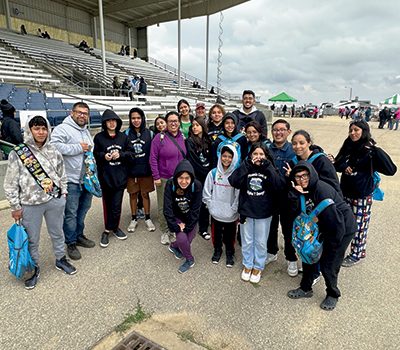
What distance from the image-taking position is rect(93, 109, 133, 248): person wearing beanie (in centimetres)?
368

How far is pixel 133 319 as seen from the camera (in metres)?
2.53

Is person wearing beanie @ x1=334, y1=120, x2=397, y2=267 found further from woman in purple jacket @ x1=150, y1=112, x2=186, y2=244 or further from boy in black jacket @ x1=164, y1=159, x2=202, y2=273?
woman in purple jacket @ x1=150, y1=112, x2=186, y2=244

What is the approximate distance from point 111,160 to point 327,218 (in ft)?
8.63

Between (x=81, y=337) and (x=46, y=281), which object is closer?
(x=81, y=337)

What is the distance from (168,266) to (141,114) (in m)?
2.07

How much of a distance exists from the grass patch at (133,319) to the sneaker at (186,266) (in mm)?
719

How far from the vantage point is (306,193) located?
8.43ft

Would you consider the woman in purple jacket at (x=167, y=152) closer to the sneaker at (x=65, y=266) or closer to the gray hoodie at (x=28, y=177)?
the sneaker at (x=65, y=266)

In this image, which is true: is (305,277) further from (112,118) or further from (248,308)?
(112,118)

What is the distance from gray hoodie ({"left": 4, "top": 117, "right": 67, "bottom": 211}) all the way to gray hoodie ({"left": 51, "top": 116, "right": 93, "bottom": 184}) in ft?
0.91

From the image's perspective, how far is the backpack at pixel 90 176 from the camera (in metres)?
3.49

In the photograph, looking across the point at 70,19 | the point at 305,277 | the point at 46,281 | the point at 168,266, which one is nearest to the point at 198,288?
the point at 168,266

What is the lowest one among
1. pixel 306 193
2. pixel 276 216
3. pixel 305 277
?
pixel 305 277

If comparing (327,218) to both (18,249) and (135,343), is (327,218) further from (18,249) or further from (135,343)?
(18,249)
